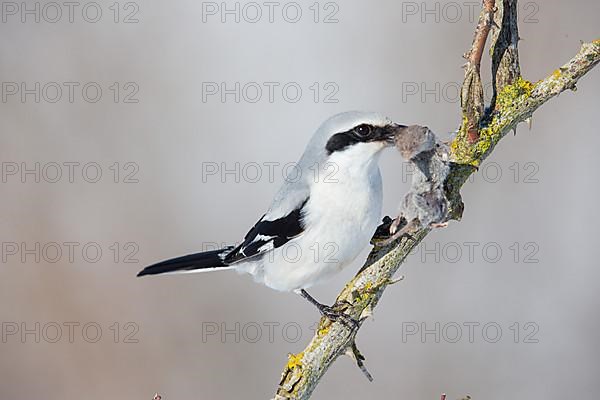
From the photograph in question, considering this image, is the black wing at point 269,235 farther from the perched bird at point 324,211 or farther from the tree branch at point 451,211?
the tree branch at point 451,211

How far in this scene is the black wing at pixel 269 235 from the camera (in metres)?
2.37

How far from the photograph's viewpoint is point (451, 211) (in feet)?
5.96

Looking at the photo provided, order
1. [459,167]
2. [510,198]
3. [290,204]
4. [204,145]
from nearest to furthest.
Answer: [459,167] < [290,204] < [510,198] < [204,145]

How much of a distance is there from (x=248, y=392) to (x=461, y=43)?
7.10 ft

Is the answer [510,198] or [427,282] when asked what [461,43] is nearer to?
[510,198]

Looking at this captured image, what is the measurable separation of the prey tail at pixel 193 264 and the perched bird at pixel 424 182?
88cm

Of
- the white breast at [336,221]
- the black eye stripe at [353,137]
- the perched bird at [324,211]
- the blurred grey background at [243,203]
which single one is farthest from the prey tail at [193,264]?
the blurred grey background at [243,203]

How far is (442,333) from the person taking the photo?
12.7 ft

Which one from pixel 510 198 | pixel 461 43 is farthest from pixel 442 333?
pixel 461 43

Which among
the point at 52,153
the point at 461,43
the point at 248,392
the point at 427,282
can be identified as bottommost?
the point at 248,392

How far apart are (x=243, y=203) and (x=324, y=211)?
6.99 feet

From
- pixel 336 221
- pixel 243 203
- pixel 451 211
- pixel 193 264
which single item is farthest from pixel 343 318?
pixel 243 203

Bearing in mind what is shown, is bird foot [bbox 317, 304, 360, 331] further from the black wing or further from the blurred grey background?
the blurred grey background

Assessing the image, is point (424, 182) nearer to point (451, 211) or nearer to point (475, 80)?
point (451, 211)
